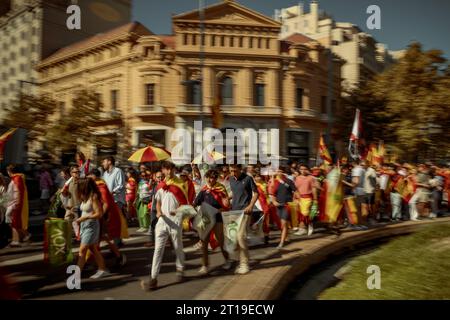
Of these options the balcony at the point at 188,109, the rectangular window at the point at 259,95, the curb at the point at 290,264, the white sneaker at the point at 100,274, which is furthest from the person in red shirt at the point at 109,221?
the rectangular window at the point at 259,95

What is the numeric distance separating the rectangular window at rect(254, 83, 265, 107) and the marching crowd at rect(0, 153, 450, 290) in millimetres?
18317

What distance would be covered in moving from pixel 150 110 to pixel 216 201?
2442 cm

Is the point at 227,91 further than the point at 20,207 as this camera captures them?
Yes

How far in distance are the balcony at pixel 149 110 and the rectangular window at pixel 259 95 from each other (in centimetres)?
726

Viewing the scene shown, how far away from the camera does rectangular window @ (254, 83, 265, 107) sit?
3158 centimetres

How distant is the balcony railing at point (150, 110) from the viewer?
29.3 meters

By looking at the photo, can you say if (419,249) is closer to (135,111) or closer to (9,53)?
(135,111)

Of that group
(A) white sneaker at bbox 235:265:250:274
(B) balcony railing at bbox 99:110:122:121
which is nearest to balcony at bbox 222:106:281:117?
(B) balcony railing at bbox 99:110:122:121

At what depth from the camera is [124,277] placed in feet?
19.6

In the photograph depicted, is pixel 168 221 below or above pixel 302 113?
below

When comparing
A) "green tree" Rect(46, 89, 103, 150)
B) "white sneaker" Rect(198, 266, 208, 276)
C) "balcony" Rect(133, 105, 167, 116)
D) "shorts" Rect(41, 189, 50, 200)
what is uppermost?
"balcony" Rect(133, 105, 167, 116)

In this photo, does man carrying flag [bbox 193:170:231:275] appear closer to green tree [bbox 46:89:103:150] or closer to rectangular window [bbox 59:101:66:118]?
green tree [bbox 46:89:103:150]

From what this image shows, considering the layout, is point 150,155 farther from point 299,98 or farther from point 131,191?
point 299,98

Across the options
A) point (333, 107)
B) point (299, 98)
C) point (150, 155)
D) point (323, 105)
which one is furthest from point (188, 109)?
point (150, 155)
